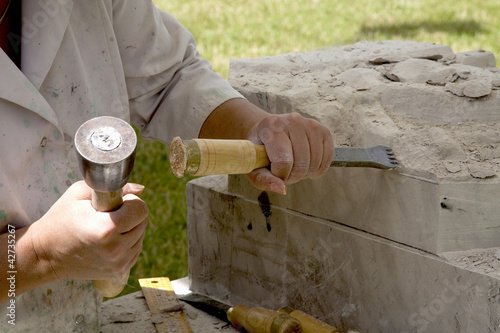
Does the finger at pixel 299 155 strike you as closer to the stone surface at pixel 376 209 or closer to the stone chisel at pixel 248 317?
the stone surface at pixel 376 209

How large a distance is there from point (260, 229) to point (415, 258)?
67cm

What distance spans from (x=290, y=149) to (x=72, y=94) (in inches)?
25.7

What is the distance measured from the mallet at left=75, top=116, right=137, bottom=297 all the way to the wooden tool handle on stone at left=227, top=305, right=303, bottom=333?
931 mm

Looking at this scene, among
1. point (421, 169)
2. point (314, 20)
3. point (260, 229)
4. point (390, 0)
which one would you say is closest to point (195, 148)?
point (421, 169)

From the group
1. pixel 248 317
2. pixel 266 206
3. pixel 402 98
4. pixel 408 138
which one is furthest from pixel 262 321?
pixel 402 98

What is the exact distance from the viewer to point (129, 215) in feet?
4.65

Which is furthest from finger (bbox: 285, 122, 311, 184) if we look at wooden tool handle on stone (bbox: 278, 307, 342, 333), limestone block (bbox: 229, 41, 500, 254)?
wooden tool handle on stone (bbox: 278, 307, 342, 333)

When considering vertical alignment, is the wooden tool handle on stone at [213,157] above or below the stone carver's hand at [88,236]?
above

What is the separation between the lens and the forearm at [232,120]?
193cm

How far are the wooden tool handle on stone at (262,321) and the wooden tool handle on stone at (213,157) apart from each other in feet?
1.96

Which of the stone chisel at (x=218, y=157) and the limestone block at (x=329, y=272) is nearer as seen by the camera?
the stone chisel at (x=218, y=157)

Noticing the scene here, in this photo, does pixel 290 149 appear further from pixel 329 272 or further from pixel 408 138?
pixel 329 272

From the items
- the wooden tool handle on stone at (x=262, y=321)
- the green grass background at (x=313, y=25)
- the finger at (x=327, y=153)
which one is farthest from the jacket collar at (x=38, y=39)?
the green grass background at (x=313, y=25)

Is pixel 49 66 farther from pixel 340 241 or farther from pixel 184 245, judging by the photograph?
pixel 184 245
